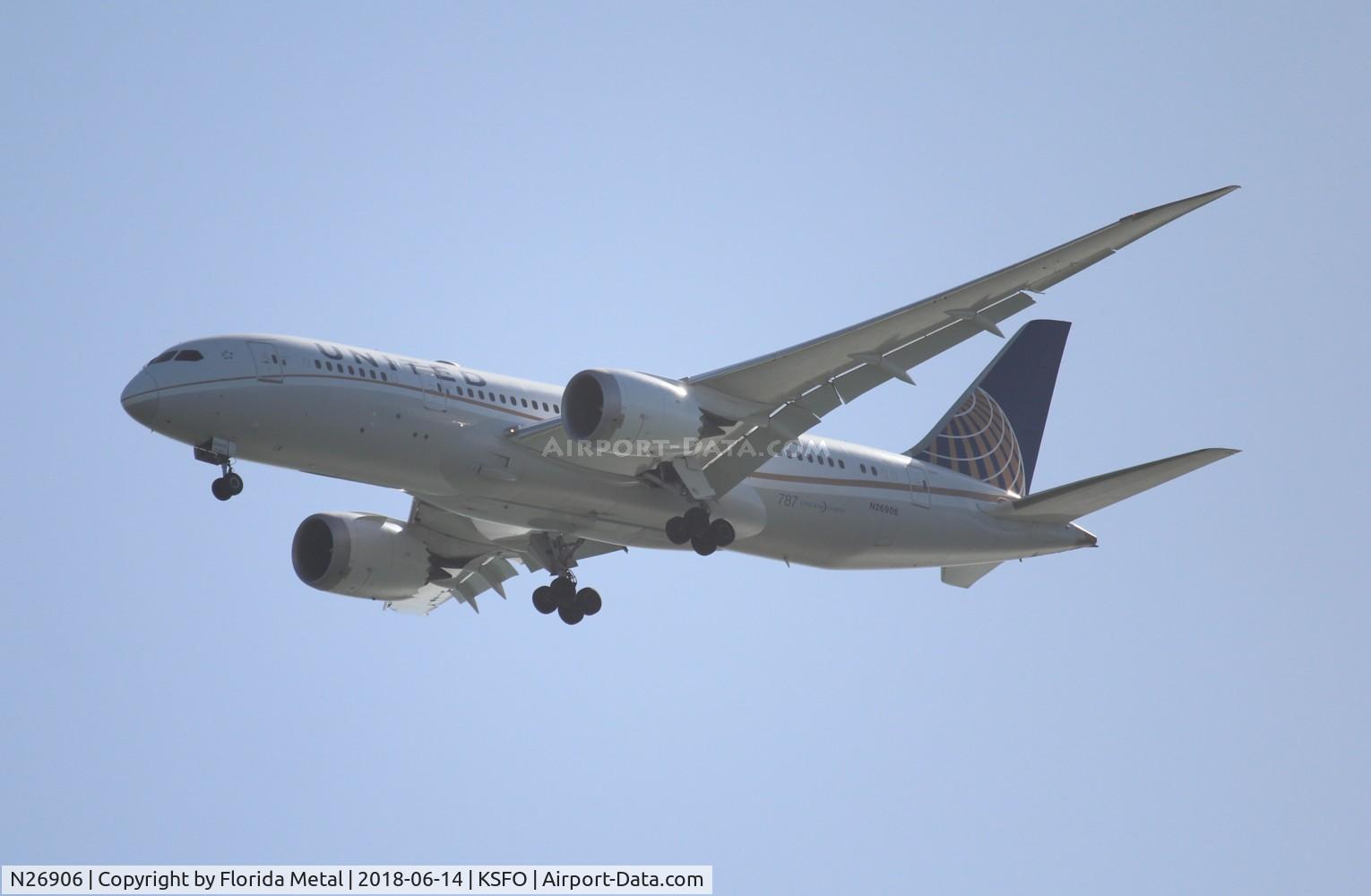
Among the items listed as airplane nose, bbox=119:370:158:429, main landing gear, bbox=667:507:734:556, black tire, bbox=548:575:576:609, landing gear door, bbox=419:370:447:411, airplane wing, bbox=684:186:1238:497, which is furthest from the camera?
black tire, bbox=548:575:576:609

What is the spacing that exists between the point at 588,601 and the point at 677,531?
4.17 m

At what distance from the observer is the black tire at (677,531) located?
29.4 m

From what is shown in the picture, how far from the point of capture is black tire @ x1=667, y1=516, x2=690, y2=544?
2942cm

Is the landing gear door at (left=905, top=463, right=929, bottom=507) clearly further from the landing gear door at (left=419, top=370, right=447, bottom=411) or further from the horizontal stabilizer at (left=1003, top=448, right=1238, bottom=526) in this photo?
the landing gear door at (left=419, top=370, right=447, bottom=411)

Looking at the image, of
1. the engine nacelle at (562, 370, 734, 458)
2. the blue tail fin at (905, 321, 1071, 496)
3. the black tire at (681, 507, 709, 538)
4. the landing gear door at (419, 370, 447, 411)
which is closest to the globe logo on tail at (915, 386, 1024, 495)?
the blue tail fin at (905, 321, 1071, 496)

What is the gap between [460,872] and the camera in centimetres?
2822

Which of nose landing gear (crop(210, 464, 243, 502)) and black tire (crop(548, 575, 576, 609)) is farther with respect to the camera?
black tire (crop(548, 575, 576, 609))

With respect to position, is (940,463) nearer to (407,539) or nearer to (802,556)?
(802,556)

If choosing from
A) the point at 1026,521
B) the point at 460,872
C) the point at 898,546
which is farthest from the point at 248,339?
the point at 1026,521

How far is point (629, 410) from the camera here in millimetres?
26969

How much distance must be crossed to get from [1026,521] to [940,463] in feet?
7.19

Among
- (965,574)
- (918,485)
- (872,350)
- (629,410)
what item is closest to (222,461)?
(629,410)

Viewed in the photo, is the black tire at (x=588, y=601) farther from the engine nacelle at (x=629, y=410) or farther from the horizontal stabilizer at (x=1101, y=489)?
the horizontal stabilizer at (x=1101, y=489)

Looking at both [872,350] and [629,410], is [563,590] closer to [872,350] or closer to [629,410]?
[629,410]
